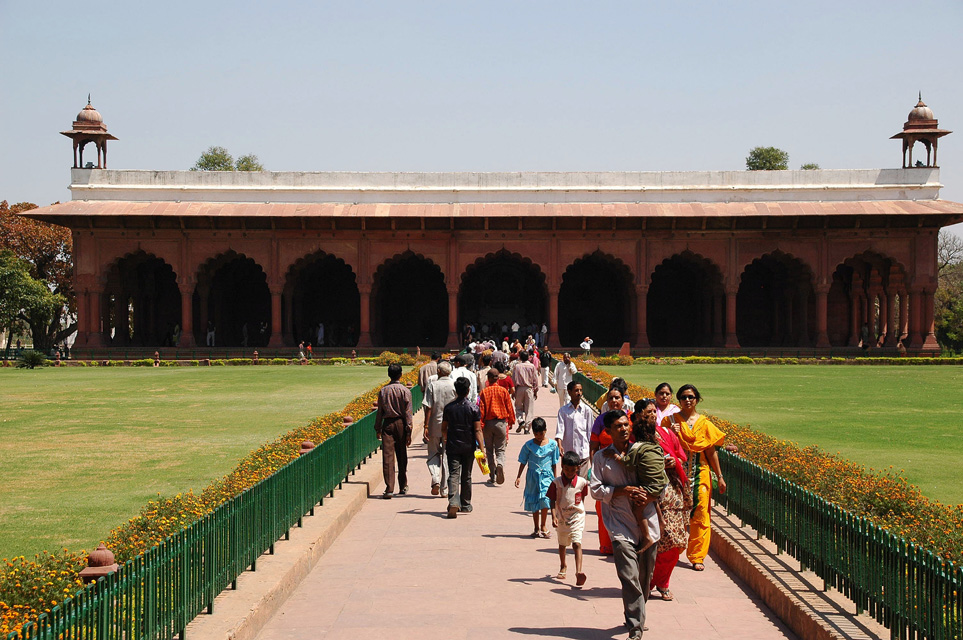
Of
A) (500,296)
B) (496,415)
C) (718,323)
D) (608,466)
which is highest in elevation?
(500,296)

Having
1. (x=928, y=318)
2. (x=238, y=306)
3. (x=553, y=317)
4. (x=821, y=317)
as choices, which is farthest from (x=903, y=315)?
(x=238, y=306)

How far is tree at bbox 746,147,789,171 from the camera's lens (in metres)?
65.3

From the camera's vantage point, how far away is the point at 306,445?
29.3 feet

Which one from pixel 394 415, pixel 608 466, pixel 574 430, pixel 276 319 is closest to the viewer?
pixel 608 466

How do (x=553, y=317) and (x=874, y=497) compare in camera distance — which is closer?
(x=874, y=497)

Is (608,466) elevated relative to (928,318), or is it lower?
lower

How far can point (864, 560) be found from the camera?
5.59 metres

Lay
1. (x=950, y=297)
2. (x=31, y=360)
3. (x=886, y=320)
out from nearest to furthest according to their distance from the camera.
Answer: (x=31, y=360) → (x=886, y=320) → (x=950, y=297)

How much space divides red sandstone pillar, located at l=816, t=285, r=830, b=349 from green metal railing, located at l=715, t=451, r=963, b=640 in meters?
30.2

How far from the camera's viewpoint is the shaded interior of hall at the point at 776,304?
128ft

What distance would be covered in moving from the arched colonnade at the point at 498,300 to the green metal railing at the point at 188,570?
29.0 metres

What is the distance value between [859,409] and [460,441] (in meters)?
10.4

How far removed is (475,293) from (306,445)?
3443 centimetres

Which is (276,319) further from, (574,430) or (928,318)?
(574,430)
